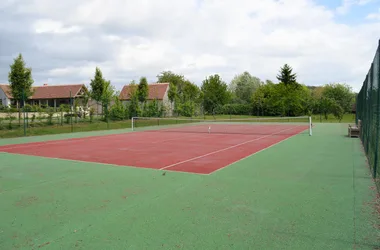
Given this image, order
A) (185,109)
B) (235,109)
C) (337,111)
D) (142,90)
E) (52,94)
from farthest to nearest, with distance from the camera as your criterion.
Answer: (235,109) < (52,94) < (185,109) < (337,111) < (142,90)

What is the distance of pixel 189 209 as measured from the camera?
4648 millimetres

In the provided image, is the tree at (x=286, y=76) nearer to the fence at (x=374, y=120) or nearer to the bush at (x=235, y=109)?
the bush at (x=235, y=109)

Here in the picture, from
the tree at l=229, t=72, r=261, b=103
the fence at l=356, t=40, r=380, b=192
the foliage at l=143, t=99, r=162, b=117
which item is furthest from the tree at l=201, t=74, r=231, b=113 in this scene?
the fence at l=356, t=40, r=380, b=192

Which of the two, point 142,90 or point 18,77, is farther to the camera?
point 142,90

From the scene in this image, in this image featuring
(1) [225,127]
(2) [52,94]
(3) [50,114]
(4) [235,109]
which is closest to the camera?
(3) [50,114]

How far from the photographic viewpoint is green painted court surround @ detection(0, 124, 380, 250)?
3566 mm

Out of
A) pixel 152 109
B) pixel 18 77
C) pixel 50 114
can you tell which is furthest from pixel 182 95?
pixel 50 114

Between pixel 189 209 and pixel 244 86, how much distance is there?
72.7 m

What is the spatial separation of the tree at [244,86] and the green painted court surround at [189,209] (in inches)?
2367

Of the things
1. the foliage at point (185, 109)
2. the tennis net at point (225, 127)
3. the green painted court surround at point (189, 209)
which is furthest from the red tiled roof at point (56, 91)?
the green painted court surround at point (189, 209)

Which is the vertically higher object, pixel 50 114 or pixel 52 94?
pixel 52 94

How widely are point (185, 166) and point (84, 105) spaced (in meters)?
18.5

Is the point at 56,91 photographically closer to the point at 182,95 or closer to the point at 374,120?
the point at 182,95

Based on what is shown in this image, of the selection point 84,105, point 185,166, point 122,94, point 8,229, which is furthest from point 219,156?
point 122,94
